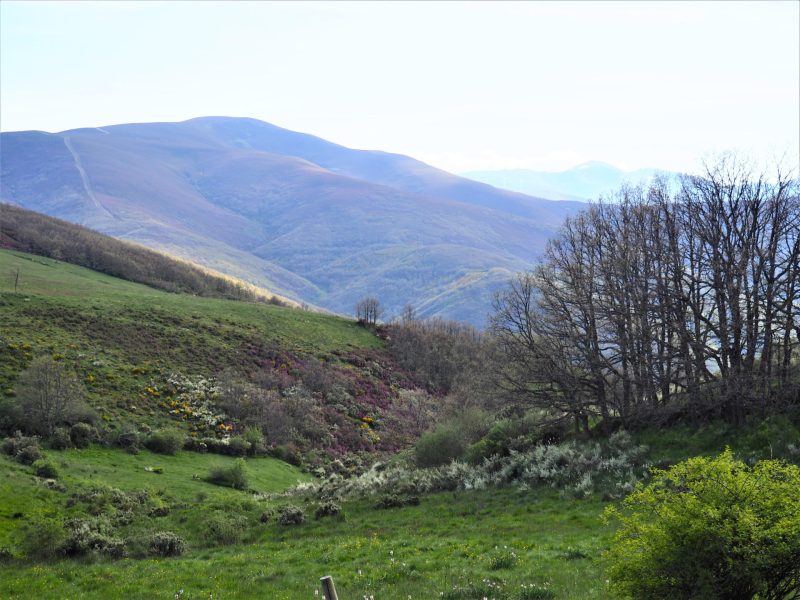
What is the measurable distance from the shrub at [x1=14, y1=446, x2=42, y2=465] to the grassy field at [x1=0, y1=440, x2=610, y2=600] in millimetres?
1216

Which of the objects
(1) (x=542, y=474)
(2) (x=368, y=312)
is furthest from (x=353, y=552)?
(2) (x=368, y=312)

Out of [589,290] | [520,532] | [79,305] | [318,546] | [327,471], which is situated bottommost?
[327,471]

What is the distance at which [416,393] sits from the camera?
225ft

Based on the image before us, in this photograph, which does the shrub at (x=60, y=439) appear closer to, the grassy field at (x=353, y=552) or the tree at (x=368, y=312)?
the grassy field at (x=353, y=552)

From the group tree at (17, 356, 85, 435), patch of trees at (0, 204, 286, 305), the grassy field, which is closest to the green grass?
tree at (17, 356, 85, 435)

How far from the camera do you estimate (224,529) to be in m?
21.6

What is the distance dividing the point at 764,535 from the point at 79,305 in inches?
2386

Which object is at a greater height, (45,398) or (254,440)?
(45,398)

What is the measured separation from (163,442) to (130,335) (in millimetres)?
20861

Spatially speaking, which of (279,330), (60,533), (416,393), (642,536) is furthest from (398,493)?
(279,330)

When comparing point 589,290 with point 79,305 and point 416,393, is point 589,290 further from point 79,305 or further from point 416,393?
point 79,305

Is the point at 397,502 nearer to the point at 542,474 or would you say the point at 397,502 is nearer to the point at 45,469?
the point at 542,474

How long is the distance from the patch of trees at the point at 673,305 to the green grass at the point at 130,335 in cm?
2740

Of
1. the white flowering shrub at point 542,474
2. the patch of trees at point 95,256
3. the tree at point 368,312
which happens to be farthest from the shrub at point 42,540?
the patch of trees at point 95,256
